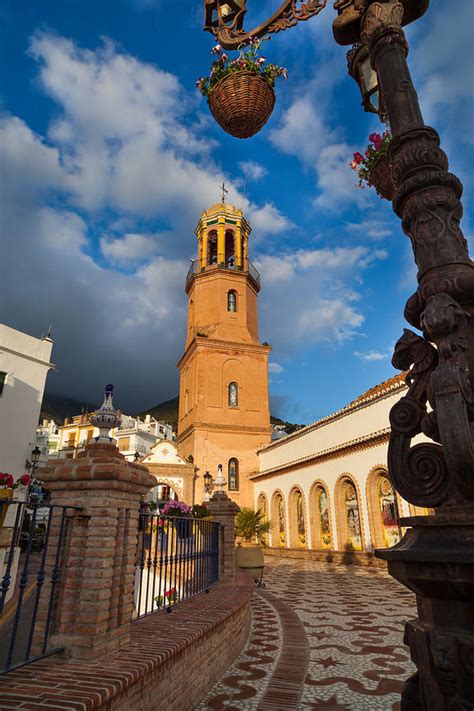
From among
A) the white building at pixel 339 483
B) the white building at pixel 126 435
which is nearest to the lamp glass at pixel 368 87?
the white building at pixel 339 483

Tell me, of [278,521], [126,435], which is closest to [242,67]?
[278,521]

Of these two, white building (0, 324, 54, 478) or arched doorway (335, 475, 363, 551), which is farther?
white building (0, 324, 54, 478)

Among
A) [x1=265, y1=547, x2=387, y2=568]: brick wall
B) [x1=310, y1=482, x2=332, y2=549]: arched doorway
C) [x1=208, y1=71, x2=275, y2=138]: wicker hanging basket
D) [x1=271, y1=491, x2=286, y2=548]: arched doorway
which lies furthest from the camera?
[x1=271, y1=491, x2=286, y2=548]: arched doorway

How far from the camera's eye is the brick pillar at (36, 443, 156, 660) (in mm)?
2740

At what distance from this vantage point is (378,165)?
388cm

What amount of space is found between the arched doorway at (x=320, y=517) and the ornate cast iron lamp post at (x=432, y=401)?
1754cm

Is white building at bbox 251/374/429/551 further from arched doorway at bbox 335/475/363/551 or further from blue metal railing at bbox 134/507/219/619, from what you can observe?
blue metal railing at bbox 134/507/219/619

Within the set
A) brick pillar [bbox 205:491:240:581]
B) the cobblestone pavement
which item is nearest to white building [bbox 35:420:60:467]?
brick pillar [bbox 205:491:240:581]

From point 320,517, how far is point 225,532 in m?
13.3

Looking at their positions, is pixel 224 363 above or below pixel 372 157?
above

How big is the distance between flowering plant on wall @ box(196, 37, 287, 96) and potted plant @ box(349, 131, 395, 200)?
115cm

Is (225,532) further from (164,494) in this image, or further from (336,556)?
(164,494)

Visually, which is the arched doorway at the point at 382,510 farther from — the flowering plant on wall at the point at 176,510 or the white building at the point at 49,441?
the white building at the point at 49,441

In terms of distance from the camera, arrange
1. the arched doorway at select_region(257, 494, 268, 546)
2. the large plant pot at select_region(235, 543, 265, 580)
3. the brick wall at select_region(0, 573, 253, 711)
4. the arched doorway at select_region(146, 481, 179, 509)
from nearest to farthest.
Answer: the brick wall at select_region(0, 573, 253, 711)
the large plant pot at select_region(235, 543, 265, 580)
the arched doorway at select_region(146, 481, 179, 509)
the arched doorway at select_region(257, 494, 268, 546)
